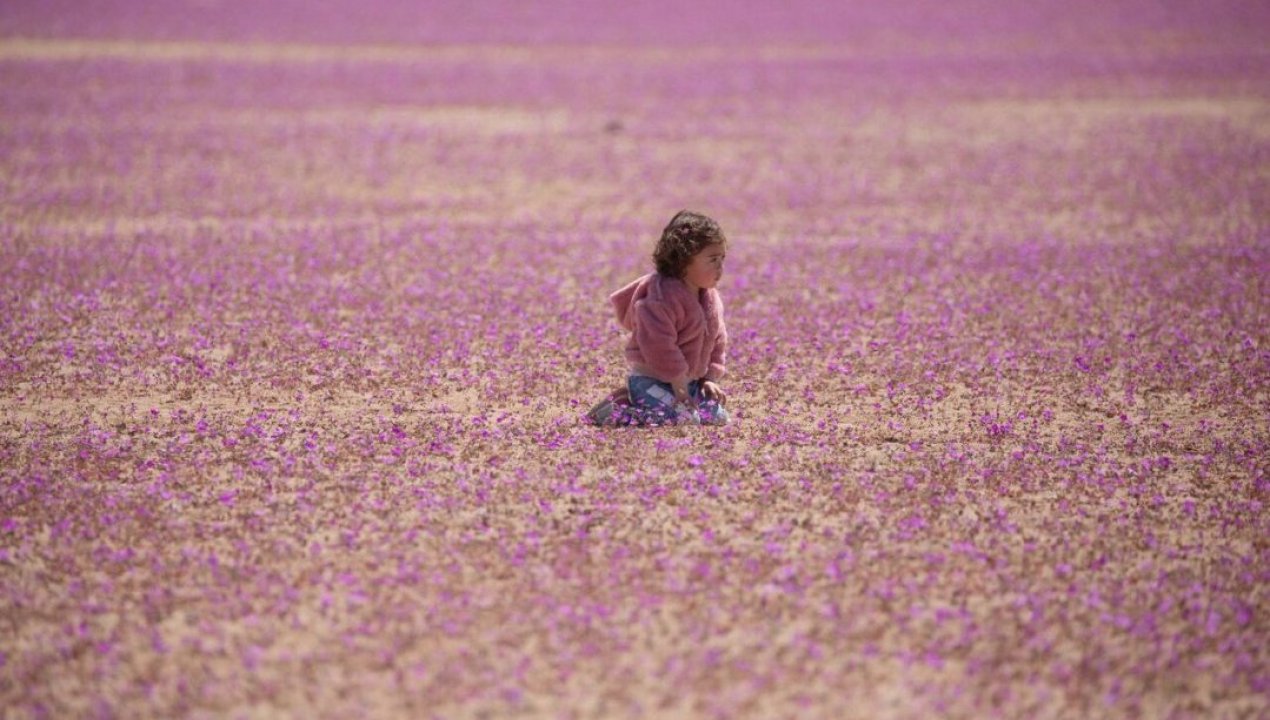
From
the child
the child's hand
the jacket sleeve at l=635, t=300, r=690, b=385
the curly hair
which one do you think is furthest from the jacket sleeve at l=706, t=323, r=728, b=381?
the curly hair

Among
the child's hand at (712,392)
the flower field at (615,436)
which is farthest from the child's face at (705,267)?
the flower field at (615,436)

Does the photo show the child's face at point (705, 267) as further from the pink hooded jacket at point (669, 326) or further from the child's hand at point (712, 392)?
the child's hand at point (712, 392)

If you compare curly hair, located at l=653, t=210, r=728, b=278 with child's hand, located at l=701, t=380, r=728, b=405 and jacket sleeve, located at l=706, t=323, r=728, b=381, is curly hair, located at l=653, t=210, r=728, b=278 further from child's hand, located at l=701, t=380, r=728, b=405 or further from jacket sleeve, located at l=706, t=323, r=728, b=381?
child's hand, located at l=701, t=380, r=728, b=405

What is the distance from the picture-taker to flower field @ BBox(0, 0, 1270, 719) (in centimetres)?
516

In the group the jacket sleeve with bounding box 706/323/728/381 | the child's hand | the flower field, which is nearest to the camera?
the flower field

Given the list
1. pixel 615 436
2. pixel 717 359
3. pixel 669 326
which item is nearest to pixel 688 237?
pixel 669 326

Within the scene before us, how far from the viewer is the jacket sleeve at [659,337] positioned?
7473 mm

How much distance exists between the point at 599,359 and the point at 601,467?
2483 mm

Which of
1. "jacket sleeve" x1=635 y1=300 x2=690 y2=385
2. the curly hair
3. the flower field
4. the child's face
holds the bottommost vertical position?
the flower field

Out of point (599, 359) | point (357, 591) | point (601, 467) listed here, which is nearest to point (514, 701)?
point (357, 591)

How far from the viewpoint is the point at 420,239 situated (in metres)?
13.9

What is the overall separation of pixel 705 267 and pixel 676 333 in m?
0.49

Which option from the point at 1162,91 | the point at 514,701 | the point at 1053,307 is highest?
the point at 1162,91

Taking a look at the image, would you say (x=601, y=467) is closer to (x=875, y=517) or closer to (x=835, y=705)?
(x=875, y=517)
